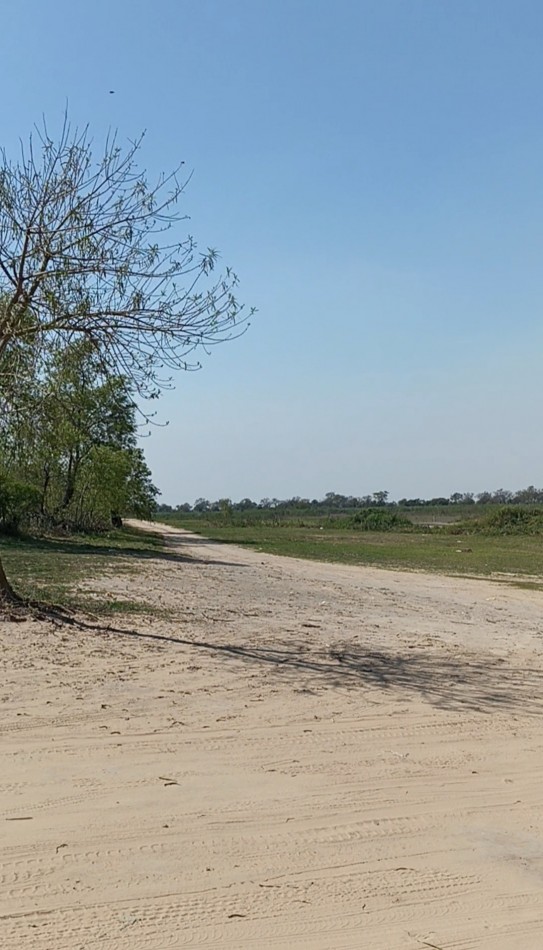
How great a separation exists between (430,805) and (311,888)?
136cm

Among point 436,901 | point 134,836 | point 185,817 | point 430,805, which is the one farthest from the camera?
point 430,805

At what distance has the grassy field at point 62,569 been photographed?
12.2m

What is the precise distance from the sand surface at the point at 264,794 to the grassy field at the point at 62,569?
2506 mm

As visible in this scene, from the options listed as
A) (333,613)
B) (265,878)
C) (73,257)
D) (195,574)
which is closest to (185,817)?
(265,878)

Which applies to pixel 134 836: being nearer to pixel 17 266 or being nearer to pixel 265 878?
pixel 265 878

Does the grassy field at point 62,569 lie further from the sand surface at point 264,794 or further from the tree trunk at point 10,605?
the sand surface at point 264,794

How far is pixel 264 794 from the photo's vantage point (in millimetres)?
4883

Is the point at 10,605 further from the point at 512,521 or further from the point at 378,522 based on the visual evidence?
the point at 378,522

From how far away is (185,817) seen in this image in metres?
4.48

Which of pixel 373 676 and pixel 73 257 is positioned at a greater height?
pixel 73 257

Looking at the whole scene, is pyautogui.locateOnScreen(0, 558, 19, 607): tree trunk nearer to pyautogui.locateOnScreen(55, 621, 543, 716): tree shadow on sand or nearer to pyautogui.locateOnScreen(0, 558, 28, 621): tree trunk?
pyautogui.locateOnScreen(0, 558, 28, 621): tree trunk

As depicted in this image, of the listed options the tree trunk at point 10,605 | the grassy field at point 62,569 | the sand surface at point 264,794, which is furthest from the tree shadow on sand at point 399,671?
the grassy field at point 62,569

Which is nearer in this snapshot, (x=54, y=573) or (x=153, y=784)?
(x=153, y=784)

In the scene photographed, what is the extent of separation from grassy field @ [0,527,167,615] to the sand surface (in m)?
2.51
